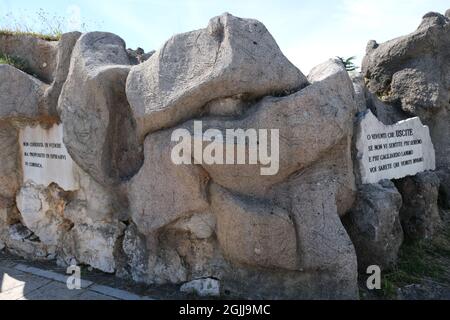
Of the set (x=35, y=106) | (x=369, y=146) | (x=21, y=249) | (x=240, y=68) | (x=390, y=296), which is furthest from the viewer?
(x=21, y=249)

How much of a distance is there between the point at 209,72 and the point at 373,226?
5.92ft

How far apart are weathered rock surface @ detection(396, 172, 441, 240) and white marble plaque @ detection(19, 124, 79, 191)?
3295 millimetres

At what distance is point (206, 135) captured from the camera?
3.12 meters

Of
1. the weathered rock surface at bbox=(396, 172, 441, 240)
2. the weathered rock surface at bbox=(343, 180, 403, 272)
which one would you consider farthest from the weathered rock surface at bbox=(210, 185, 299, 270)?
the weathered rock surface at bbox=(396, 172, 441, 240)

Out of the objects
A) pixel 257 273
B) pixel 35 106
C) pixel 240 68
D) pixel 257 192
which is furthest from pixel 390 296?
pixel 35 106

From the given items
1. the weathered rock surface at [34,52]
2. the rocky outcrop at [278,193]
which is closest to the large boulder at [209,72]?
the rocky outcrop at [278,193]

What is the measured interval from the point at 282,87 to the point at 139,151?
1.39 meters

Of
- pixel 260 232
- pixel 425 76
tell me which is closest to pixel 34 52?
pixel 260 232

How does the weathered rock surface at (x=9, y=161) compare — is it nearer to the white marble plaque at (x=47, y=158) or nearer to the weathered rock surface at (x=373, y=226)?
the white marble plaque at (x=47, y=158)

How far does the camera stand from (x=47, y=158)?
4.51 metres

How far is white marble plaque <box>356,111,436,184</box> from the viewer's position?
11.9ft

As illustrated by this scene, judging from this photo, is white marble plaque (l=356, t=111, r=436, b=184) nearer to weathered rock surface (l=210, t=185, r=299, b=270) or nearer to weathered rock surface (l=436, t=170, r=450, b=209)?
weathered rock surface (l=436, t=170, r=450, b=209)

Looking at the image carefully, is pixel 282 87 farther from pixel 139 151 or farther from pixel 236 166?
pixel 139 151

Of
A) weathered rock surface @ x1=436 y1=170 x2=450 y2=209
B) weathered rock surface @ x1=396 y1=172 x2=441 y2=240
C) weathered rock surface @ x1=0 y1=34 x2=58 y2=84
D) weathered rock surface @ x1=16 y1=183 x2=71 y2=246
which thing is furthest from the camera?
weathered rock surface @ x1=436 y1=170 x2=450 y2=209
